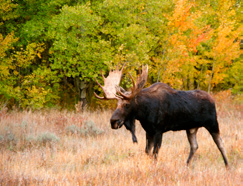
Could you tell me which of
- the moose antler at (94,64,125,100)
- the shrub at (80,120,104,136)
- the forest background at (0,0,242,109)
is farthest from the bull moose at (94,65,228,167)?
the forest background at (0,0,242,109)

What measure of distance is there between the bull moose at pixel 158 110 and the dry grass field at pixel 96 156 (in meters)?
0.56

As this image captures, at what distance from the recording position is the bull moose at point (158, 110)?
225 inches

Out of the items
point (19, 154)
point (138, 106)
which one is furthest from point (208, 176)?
point (19, 154)

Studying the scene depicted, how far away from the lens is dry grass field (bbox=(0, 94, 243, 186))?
16.7 feet

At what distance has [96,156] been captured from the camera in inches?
268

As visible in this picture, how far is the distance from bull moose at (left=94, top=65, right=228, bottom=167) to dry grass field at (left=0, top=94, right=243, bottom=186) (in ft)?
1.85

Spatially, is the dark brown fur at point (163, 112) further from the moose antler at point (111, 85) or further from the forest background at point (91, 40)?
the forest background at point (91, 40)

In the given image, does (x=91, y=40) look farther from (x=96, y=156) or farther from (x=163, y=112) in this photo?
(x=163, y=112)

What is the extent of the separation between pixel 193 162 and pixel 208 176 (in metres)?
1.66

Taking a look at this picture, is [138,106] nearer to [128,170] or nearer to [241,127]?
[128,170]

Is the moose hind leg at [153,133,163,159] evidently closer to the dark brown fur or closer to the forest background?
the dark brown fur

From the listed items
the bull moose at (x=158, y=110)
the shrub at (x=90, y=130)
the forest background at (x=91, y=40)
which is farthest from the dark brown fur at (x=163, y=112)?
the forest background at (x=91, y=40)

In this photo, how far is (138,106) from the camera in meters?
5.78

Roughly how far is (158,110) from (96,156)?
1885 mm
